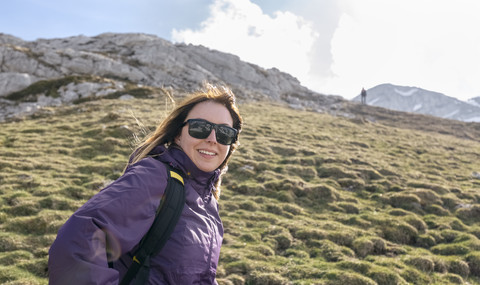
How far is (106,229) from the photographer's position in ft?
8.30

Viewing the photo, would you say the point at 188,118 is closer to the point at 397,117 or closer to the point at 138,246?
the point at 138,246

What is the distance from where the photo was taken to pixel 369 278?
32.3 feet

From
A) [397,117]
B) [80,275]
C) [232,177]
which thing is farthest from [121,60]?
[80,275]

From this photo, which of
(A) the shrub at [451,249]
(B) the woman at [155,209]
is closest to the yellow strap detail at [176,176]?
(B) the woman at [155,209]

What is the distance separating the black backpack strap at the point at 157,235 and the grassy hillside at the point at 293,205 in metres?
4.66

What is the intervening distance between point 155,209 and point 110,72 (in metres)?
65.5

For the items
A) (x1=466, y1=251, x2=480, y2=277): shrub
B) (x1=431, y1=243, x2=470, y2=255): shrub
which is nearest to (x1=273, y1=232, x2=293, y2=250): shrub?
(x1=431, y1=243, x2=470, y2=255): shrub

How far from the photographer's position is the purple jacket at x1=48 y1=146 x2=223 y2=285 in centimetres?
234

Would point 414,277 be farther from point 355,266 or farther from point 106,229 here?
point 106,229

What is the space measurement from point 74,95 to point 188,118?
4671 centimetres

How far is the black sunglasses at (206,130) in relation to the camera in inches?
158

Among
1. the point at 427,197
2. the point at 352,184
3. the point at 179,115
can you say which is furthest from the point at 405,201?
the point at 179,115

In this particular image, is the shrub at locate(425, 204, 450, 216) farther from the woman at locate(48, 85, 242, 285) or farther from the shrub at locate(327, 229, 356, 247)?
the woman at locate(48, 85, 242, 285)

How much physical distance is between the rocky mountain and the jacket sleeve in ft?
84.8
